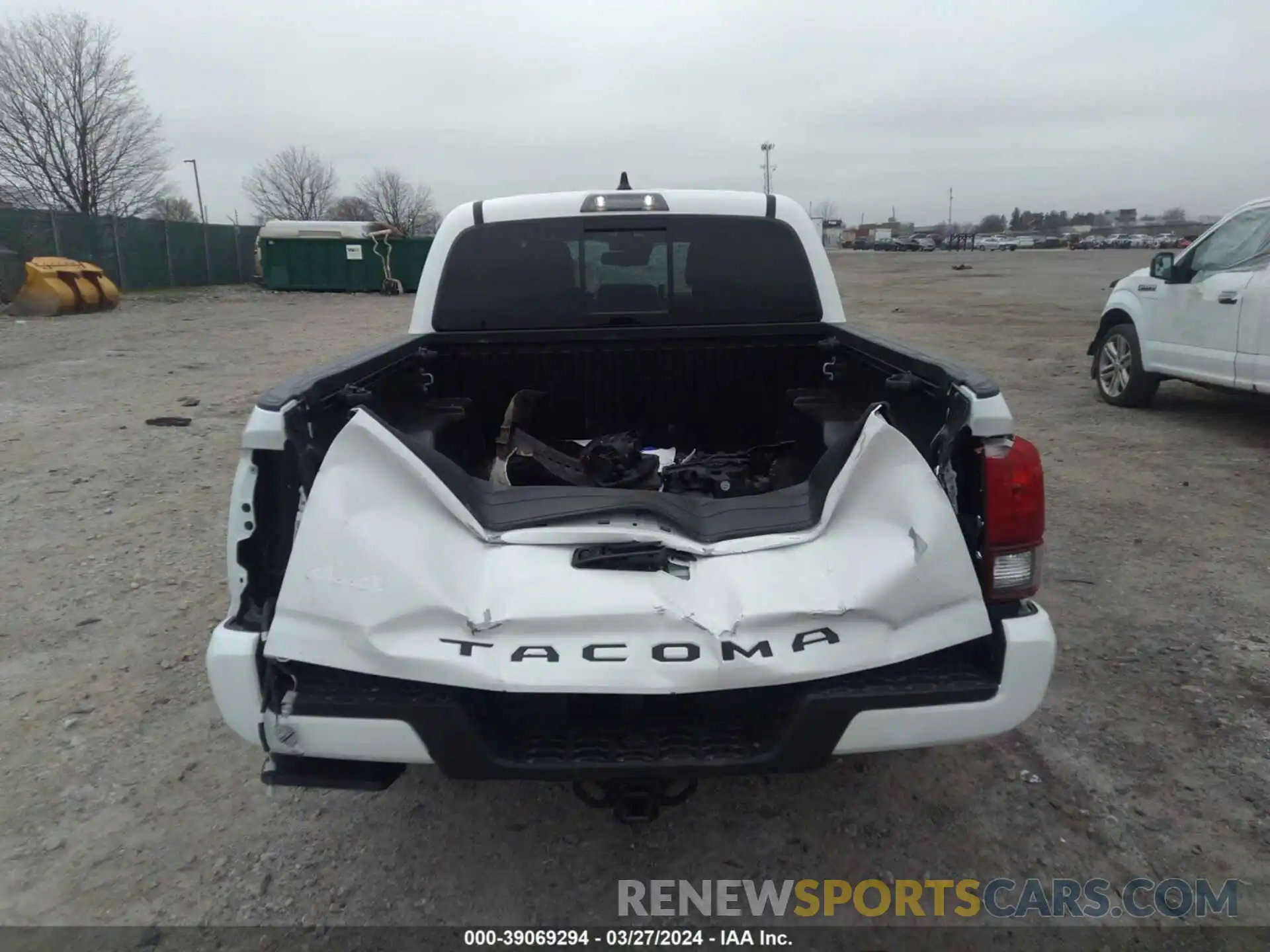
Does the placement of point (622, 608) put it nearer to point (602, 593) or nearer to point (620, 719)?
point (602, 593)

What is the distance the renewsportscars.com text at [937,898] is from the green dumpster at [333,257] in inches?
1146

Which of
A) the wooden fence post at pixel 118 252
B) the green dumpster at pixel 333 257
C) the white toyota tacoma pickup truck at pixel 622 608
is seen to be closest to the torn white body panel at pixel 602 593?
the white toyota tacoma pickup truck at pixel 622 608

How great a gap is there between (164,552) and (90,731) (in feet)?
6.54

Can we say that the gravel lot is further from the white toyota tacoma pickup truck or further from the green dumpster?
the green dumpster

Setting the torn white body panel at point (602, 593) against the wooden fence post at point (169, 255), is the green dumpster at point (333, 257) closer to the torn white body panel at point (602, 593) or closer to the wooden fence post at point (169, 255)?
the wooden fence post at point (169, 255)

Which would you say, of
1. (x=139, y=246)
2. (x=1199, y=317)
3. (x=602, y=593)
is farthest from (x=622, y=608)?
(x=139, y=246)

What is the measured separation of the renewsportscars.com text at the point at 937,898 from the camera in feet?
8.11

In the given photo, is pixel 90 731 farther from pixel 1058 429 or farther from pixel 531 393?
pixel 1058 429

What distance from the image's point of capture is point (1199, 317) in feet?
25.1

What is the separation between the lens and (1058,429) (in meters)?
7.98

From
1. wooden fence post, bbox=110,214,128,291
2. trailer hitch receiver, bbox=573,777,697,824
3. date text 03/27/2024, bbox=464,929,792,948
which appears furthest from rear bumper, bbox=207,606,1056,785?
wooden fence post, bbox=110,214,128,291

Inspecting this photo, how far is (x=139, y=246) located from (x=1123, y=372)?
29356 millimetres

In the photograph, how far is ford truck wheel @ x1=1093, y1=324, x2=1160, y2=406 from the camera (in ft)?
27.9

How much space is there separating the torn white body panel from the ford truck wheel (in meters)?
7.55
